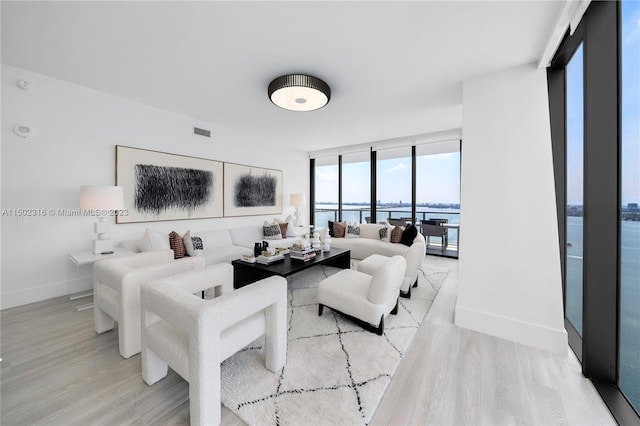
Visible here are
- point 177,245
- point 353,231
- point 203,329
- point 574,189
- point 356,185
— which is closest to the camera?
point 203,329

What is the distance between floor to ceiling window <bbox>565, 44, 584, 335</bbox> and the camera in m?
1.96

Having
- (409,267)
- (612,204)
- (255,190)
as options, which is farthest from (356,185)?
(612,204)

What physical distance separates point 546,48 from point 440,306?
105 inches

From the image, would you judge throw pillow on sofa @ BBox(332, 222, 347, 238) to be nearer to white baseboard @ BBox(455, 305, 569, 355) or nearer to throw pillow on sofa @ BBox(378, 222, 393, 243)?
throw pillow on sofa @ BBox(378, 222, 393, 243)

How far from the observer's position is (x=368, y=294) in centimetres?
217

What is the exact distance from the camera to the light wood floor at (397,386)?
136 cm

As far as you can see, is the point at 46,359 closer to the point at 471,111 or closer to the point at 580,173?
the point at 471,111

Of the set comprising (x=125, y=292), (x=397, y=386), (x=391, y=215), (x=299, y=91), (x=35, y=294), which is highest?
(x=299, y=91)

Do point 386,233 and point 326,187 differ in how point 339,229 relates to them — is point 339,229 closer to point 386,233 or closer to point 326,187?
point 386,233

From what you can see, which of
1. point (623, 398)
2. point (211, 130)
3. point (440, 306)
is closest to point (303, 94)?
point (211, 130)

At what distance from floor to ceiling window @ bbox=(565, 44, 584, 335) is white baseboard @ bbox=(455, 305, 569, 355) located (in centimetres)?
34

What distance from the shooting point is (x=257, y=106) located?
349 cm

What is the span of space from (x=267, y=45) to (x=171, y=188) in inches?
111

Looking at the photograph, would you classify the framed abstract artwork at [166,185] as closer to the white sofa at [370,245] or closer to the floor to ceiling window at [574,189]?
the white sofa at [370,245]
